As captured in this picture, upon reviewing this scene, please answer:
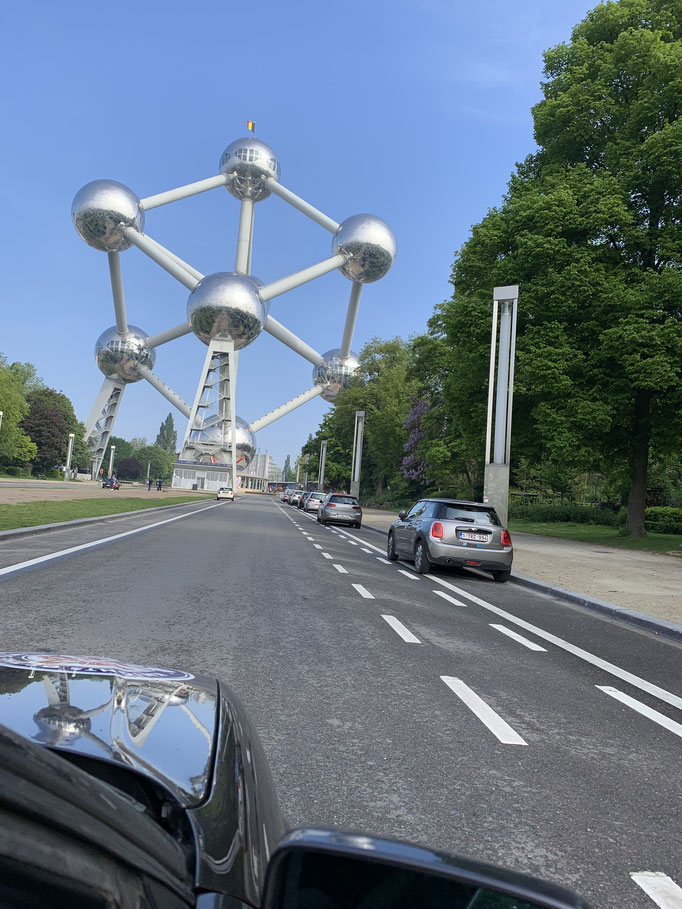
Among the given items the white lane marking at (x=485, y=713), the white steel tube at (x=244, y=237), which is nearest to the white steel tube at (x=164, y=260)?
the white steel tube at (x=244, y=237)

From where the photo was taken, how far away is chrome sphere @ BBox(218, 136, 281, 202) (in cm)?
7794

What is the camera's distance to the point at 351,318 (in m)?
88.0

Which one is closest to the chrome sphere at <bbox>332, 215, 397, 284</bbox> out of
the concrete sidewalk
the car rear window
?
the concrete sidewalk

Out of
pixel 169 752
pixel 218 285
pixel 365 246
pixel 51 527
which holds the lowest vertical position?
pixel 51 527

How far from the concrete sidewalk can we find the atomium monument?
5746 centimetres

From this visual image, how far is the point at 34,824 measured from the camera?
0.87 metres

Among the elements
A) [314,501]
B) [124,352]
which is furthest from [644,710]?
[124,352]

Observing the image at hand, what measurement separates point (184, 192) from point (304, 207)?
13.8 metres

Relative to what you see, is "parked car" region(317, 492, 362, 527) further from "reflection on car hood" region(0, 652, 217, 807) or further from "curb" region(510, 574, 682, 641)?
"reflection on car hood" region(0, 652, 217, 807)

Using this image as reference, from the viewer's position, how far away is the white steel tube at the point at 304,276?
261 ft

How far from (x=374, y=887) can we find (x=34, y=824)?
461mm

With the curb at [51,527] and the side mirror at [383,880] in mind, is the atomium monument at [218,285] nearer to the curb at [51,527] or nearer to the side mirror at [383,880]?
the curb at [51,527]

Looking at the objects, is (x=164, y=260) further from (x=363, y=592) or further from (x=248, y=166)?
(x=363, y=592)

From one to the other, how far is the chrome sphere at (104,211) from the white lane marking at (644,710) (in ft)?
250
